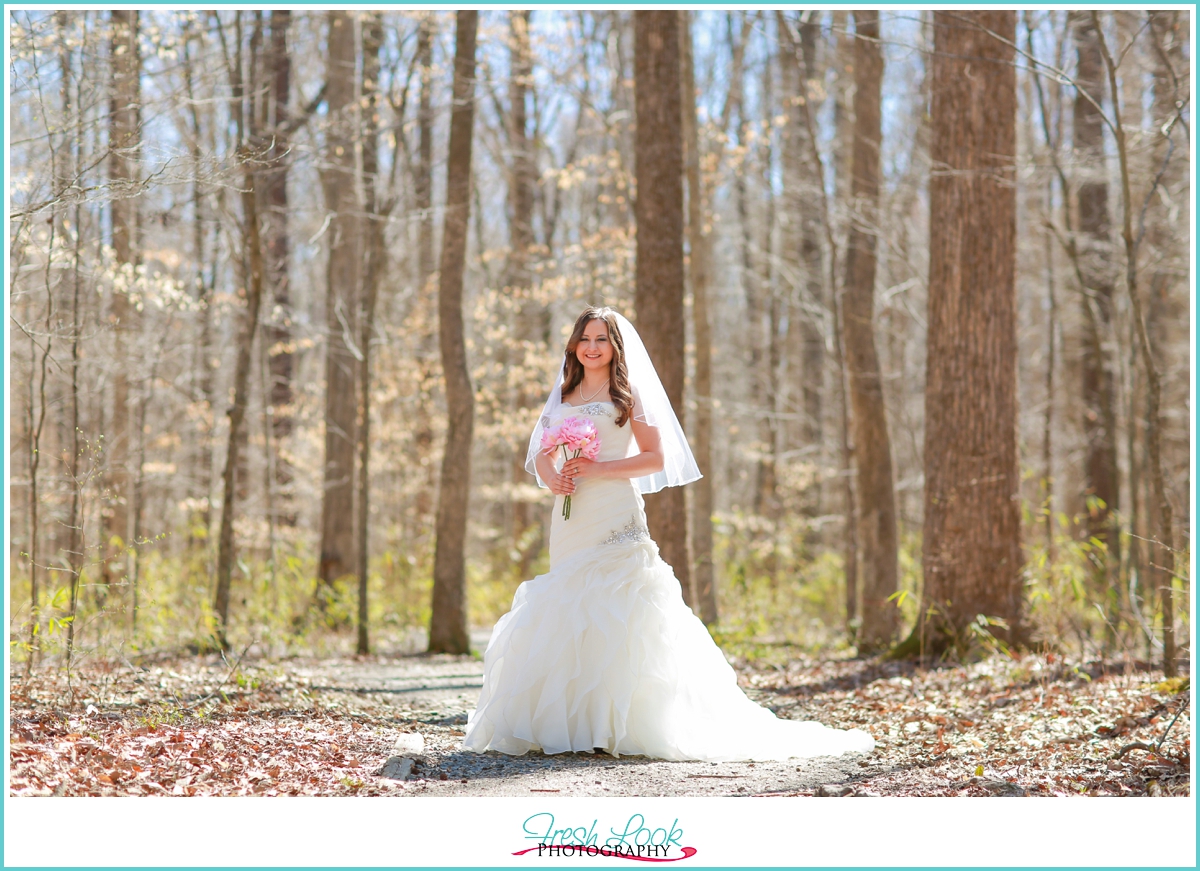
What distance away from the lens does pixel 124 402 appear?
42.1 feet

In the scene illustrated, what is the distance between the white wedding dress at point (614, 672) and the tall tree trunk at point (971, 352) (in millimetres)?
2676

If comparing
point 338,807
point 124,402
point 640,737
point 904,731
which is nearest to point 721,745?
point 640,737

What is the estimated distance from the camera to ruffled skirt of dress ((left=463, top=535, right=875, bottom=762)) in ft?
16.0

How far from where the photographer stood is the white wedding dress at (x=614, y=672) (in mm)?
4887

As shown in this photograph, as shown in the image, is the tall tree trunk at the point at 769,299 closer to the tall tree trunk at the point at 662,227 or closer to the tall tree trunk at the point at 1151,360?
the tall tree trunk at the point at 662,227

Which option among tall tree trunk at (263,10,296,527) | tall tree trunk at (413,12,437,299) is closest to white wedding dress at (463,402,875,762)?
tall tree trunk at (263,10,296,527)

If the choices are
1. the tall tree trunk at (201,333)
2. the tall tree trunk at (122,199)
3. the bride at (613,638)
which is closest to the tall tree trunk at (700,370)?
the tall tree trunk at (201,333)

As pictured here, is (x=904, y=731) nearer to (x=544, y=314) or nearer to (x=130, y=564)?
(x=130, y=564)

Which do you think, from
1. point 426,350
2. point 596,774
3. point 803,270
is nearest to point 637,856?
point 596,774

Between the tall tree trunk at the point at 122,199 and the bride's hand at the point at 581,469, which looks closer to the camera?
the bride's hand at the point at 581,469

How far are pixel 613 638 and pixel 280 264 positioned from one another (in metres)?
6.75

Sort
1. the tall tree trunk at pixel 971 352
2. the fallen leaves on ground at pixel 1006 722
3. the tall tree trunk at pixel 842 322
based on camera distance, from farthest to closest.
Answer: the tall tree trunk at pixel 842 322
the tall tree trunk at pixel 971 352
the fallen leaves on ground at pixel 1006 722

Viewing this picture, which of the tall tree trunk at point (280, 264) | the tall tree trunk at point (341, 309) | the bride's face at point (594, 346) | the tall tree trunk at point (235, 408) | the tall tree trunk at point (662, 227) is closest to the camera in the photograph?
the bride's face at point (594, 346)

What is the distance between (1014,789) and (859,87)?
8080 millimetres
